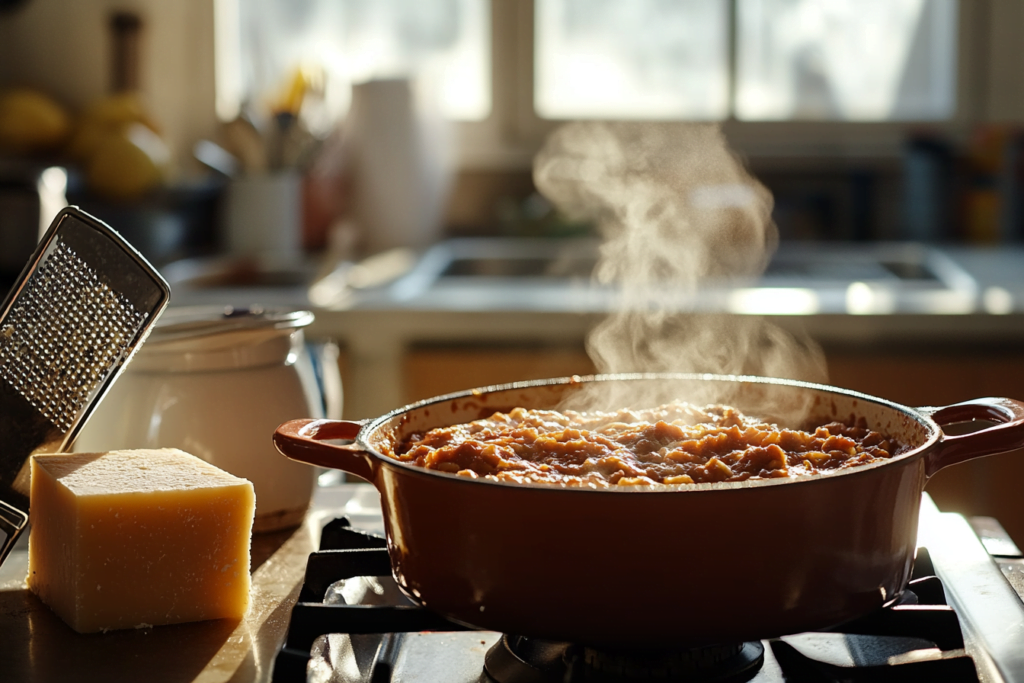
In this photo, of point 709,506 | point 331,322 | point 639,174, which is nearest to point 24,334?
point 709,506

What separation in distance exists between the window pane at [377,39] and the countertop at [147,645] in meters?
2.47

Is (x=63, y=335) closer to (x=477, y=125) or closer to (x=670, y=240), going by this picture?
(x=670, y=240)

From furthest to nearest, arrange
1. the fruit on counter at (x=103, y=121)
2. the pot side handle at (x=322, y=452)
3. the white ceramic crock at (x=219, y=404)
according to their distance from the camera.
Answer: the fruit on counter at (x=103, y=121) < the white ceramic crock at (x=219, y=404) < the pot side handle at (x=322, y=452)

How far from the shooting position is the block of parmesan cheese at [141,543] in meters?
0.65

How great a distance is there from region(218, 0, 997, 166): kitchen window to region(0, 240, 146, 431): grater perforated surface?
2.31m

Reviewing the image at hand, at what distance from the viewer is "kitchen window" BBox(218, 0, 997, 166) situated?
3.01 m

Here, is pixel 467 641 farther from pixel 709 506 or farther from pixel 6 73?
pixel 6 73

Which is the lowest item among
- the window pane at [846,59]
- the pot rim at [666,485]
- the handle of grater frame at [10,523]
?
the handle of grater frame at [10,523]

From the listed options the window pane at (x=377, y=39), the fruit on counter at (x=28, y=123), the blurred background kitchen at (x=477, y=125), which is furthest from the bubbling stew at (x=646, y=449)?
the window pane at (x=377, y=39)

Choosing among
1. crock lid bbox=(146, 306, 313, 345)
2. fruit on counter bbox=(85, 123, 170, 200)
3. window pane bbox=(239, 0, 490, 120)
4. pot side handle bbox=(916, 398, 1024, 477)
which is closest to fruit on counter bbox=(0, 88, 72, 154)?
fruit on counter bbox=(85, 123, 170, 200)

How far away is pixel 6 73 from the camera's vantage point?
3008mm

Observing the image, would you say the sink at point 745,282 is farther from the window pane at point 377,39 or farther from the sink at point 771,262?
the window pane at point 377,39

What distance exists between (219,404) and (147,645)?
0.25 metres

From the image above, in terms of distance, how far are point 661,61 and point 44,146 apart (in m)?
1.62
